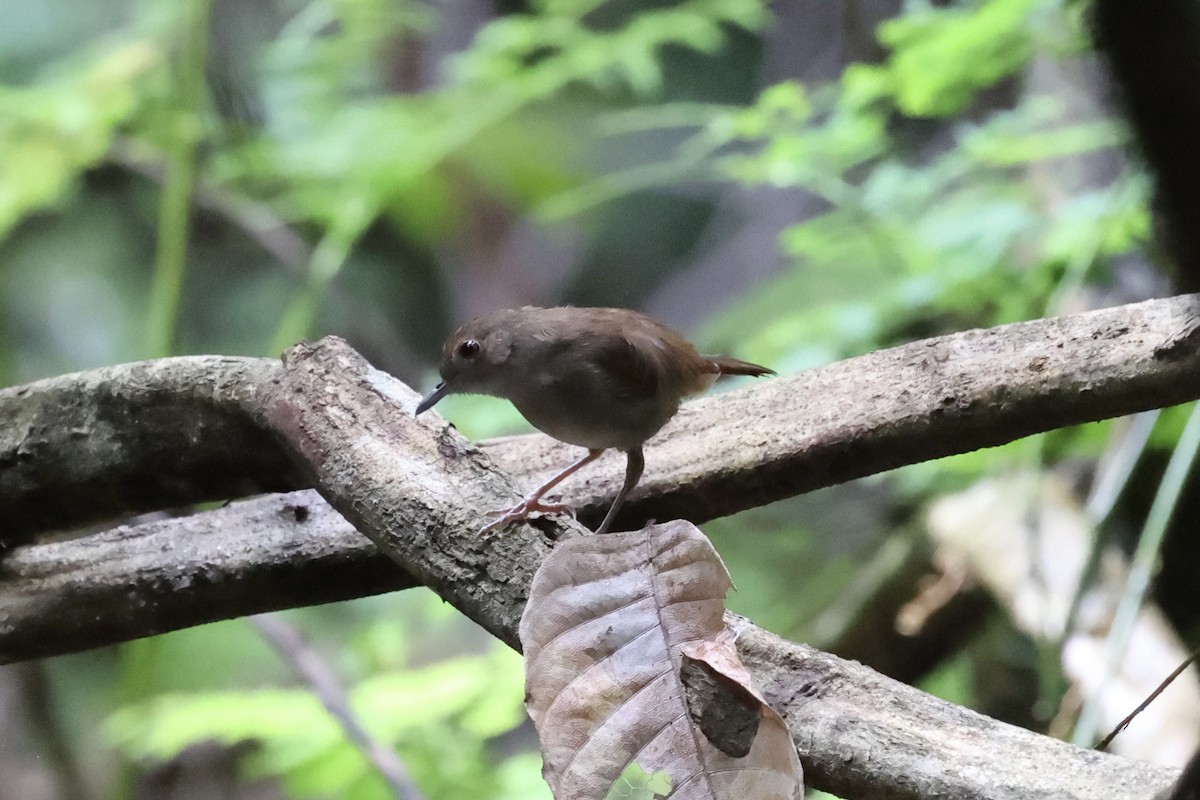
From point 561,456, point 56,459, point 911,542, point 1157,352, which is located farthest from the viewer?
point 911,542

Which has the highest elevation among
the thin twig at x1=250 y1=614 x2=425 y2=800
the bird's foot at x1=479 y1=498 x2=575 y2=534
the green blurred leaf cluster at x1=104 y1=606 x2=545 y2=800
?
the bird's foot at x1=479 y1=498 x2=575 y2=534

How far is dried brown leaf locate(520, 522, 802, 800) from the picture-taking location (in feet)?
2.69

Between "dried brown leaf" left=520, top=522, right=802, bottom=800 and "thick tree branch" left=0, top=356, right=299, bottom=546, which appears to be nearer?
"dried brown leaf" left=520, top=522, right=802, bottom=800

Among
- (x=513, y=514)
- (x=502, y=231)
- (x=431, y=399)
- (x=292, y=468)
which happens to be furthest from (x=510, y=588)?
(x=502, y=231)

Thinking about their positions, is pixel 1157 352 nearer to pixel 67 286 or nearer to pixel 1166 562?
pixel 1166 562

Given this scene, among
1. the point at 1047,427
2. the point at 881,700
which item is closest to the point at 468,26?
the point at 1047,427

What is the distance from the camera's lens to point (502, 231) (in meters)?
4.52

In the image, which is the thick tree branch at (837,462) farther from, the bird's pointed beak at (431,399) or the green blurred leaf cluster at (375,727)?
the green blurred leaf cluster at (375,727)

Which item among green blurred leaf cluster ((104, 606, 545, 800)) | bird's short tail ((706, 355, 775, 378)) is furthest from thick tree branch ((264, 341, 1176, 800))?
green blurred leaf cluster ((104, 606, 545, 800))

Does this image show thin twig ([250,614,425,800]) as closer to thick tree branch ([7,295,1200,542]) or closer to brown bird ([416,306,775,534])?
thick tree branch ([7,295,1200,542])

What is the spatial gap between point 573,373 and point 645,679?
49 cm

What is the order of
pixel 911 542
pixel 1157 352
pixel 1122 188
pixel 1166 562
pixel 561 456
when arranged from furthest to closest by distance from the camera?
pixel 911 542 < pixel 1166 562 < pixel 1122 188 < pixel 561 456 < pixel 1157 352

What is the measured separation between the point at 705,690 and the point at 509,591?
0.83 feet

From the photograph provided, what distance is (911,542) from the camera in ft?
9.73
